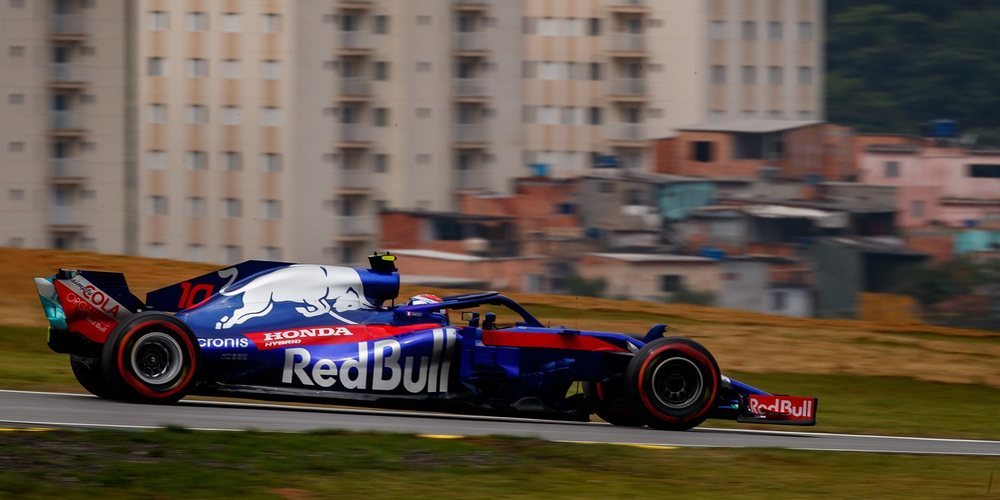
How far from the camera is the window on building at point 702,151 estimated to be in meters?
59.0

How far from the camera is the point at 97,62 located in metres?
54.7

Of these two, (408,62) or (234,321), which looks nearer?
(234,321)

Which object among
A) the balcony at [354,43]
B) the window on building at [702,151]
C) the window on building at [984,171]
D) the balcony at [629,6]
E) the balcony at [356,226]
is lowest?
the balcony at [356,226]

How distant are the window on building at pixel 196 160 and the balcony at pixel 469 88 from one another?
423 inches

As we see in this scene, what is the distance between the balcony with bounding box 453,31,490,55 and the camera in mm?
58000

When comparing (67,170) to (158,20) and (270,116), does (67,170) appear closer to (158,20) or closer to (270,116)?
(158,20)

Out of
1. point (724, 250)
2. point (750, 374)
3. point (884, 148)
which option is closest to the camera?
point (750, 374)

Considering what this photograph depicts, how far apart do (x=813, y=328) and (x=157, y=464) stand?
22000mm

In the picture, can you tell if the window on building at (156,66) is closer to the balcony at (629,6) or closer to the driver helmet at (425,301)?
the balcony at (629,6)

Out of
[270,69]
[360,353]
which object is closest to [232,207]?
[270,69]

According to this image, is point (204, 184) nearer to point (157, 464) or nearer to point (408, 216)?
point (408, 216)

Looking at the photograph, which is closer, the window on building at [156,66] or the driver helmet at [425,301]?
the driver helmet at [425,301]

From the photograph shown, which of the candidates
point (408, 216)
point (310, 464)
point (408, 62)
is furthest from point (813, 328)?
point (408, 62)

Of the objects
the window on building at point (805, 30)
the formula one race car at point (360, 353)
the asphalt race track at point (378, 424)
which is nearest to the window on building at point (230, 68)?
the window on building at point (805, 30)
